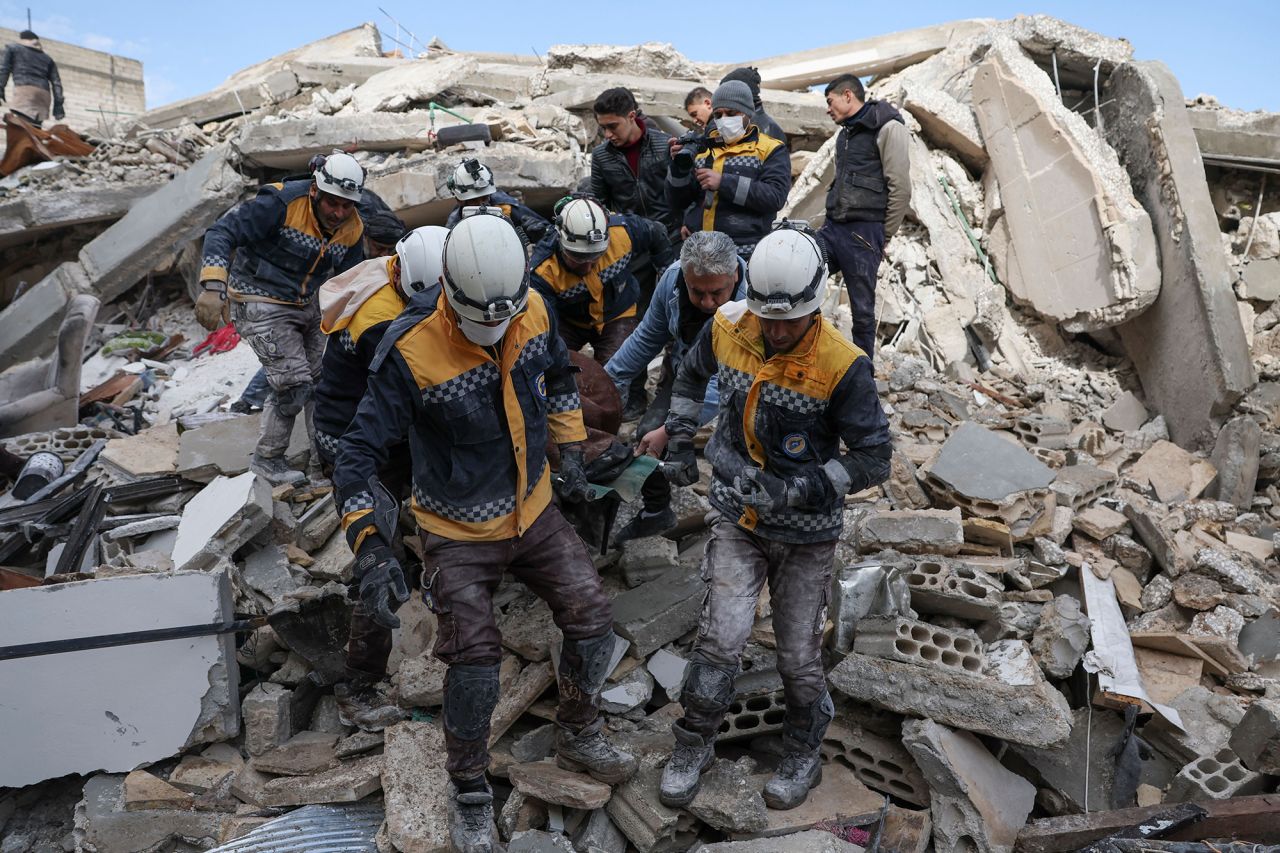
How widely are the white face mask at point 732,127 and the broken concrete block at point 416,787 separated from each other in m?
3.84

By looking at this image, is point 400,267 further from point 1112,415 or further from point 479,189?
point 1112,415

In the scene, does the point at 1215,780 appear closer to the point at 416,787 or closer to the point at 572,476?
the point at 572,476

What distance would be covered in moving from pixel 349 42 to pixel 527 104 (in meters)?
6.02

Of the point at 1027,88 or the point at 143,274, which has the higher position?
the point at 1027,88

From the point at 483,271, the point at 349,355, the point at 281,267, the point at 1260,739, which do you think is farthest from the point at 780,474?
the point at 281,267

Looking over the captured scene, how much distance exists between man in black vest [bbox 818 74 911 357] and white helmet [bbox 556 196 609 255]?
197 centimetres

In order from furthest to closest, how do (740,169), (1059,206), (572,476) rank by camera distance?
1. (1059,206)
2. (740,169)
3. (572,476)

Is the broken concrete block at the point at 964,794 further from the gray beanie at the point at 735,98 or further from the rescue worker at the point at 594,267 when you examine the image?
the gray beanie at the point at 735,98

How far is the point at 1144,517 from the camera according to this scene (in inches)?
192

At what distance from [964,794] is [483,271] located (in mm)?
2654

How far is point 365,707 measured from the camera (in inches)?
148

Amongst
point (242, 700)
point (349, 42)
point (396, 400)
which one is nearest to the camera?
point (396, 400)

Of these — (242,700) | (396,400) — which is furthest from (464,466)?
(242,700)

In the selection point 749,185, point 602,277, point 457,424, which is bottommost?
point 457,424
